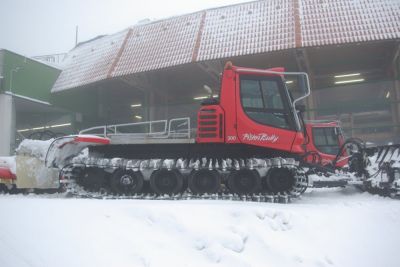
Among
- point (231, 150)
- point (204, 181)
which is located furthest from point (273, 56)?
point (204, 181)

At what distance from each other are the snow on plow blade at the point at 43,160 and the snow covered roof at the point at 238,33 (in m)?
8.28

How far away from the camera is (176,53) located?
593 inches

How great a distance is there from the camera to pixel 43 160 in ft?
24.2

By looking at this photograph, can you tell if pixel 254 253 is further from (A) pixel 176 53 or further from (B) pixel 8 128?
(B) pixel 8 128

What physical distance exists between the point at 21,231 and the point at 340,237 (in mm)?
3855

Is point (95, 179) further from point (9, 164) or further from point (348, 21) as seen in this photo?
point (348, 21)

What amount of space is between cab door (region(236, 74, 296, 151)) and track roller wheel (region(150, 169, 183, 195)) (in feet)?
4.86

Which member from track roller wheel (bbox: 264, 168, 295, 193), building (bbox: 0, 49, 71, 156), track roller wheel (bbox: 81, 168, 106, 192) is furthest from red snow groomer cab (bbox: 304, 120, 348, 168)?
building (bbox: 0, 49, 71, 156)

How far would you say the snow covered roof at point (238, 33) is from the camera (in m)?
13.0

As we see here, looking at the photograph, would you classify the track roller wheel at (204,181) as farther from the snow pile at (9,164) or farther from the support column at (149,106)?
the support column at (149,106)

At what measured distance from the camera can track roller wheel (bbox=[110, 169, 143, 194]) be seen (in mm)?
6723

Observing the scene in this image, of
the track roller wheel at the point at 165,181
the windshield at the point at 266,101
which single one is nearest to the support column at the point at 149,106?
the track roller wheel at the point at 165,181

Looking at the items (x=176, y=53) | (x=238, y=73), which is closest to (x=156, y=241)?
(x=238, y=73)

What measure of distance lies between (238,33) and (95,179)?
10228 mm
